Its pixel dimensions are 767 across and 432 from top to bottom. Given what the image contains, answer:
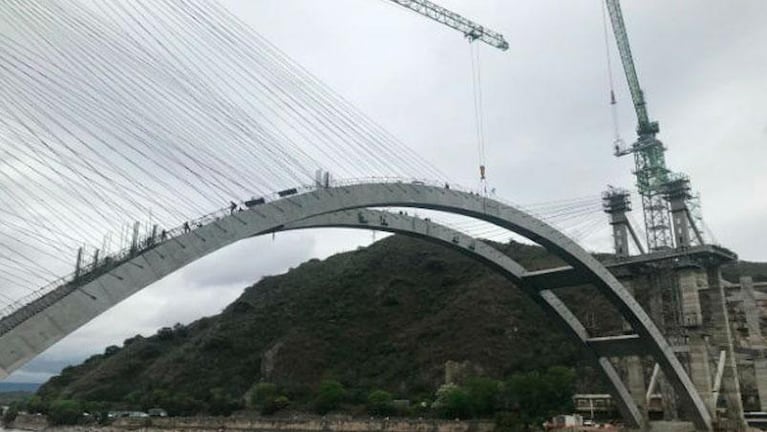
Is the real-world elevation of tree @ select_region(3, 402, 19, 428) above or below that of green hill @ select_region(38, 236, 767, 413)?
below

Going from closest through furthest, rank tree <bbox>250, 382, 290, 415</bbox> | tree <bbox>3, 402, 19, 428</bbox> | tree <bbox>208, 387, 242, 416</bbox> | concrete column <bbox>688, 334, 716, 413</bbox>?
concrete column <bbox>688, 334, 716, 413</bbox> → tree <bbox>250, 382, 290, 415</bbox> → tree <bbox>208, 387, 242, 416</bbox> → tree <bbox>3, 402, 19, 428</bbox>

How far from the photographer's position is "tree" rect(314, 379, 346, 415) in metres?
65.2

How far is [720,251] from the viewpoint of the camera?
42.8m

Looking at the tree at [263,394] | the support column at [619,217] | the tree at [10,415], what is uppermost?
the support column at [619,217]

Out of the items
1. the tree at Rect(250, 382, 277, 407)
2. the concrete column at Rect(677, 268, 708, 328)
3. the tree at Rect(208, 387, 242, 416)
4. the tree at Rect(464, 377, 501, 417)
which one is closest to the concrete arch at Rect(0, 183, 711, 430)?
the concrete column at Rect(677, 268, 708, 328)

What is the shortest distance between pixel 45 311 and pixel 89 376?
95071mm

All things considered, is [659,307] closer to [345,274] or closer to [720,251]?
[720,251]

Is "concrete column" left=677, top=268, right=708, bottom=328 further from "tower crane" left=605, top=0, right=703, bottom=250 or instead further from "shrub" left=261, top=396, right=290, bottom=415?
"shrub" left=261, top=396, right=290, bottom=415

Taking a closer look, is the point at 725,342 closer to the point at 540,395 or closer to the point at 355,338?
the point at 540,395

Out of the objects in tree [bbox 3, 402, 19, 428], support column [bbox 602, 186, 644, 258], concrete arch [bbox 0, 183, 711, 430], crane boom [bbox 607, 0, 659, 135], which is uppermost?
crane boom [bbox 607, 0, 659, 135]

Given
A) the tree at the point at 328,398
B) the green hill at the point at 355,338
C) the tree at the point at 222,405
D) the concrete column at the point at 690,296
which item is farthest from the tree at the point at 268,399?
the concrete column at the point at 690,296

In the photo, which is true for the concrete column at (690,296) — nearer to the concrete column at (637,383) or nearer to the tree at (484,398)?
the concrete column at (637,383)

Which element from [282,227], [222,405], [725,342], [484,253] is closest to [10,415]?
[222,405]

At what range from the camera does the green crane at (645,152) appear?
1864 inches
